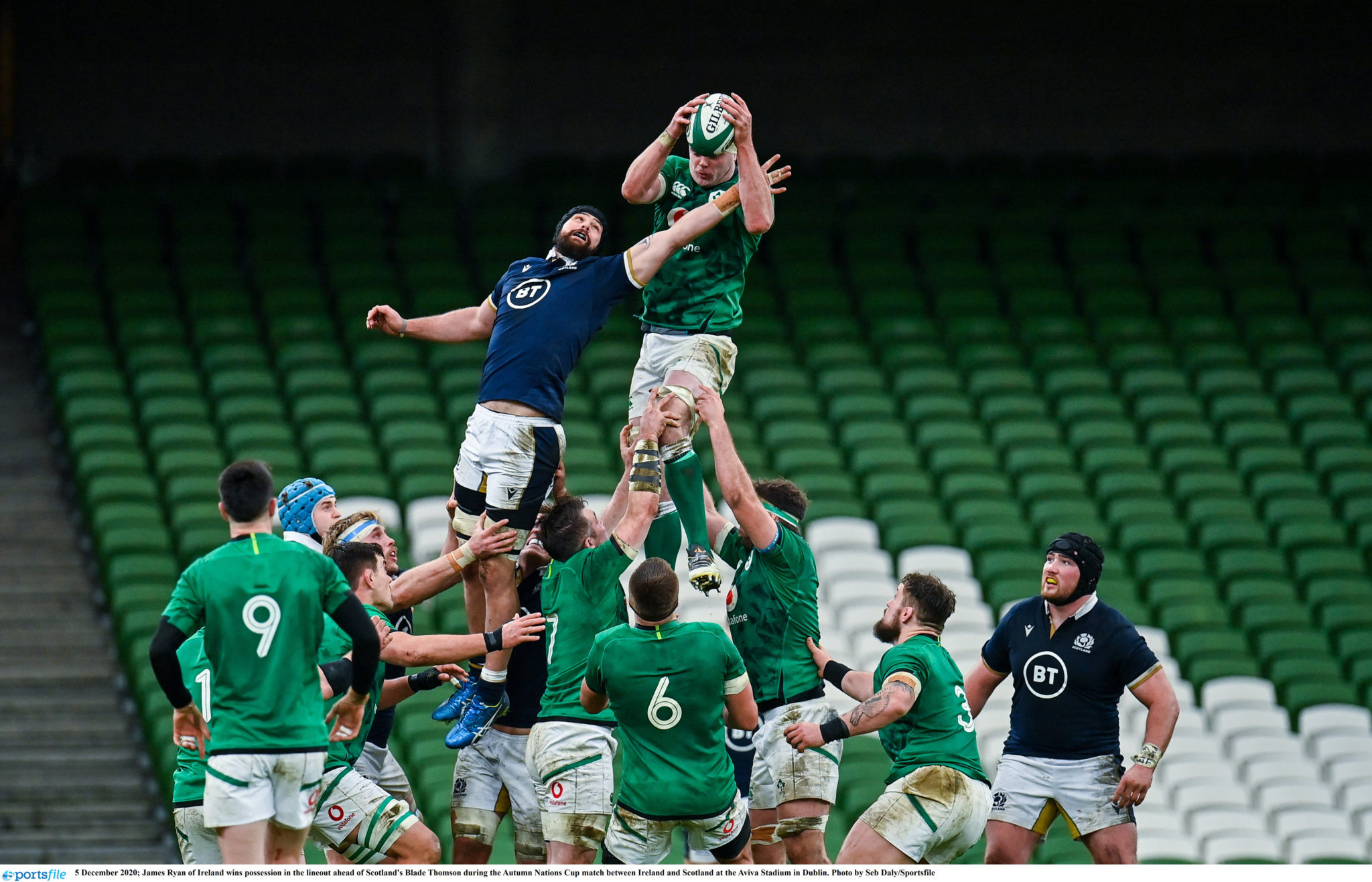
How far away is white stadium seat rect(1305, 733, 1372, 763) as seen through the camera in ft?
40.9

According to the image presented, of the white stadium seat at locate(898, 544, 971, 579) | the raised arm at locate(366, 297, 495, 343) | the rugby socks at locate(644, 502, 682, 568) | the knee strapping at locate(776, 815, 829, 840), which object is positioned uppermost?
the raised arm at locate(366, 297, 495, 343)

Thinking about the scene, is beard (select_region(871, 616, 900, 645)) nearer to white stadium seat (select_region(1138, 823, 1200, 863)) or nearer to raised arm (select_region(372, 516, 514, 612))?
Answer: raised arm (select_region(372, 516, 514, 612))

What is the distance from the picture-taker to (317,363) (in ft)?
53.2

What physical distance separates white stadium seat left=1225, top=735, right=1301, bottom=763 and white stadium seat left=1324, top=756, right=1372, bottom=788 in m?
0.24

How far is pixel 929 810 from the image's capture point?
764 cm

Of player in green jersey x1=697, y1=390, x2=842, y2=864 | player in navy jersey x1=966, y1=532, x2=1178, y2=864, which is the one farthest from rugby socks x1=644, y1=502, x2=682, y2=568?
player in navy jersey x1=966, y1=532, x2=1178, y2=864

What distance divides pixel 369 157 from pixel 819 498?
7670 millimetres

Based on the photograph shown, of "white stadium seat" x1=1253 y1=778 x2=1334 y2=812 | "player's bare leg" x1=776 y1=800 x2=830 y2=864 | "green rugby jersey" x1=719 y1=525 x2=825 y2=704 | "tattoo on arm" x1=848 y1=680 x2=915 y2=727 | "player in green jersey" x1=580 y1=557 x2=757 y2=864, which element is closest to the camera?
"player in green jersey" x1=580 y1=557 x2=757 y2=864

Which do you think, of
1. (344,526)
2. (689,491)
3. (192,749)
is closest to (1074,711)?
(689,491)

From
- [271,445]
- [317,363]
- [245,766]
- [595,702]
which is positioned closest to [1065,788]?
[595,702]

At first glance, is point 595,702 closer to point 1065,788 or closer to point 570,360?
point 570,360

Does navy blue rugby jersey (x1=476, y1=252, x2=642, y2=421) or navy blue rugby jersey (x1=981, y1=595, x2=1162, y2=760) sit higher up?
navy blue rugby jersey (x1=476, y1=252, x2=642, y2=421)

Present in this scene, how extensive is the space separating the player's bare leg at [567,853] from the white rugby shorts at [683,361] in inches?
76.8

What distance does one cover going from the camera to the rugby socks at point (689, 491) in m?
7.87
